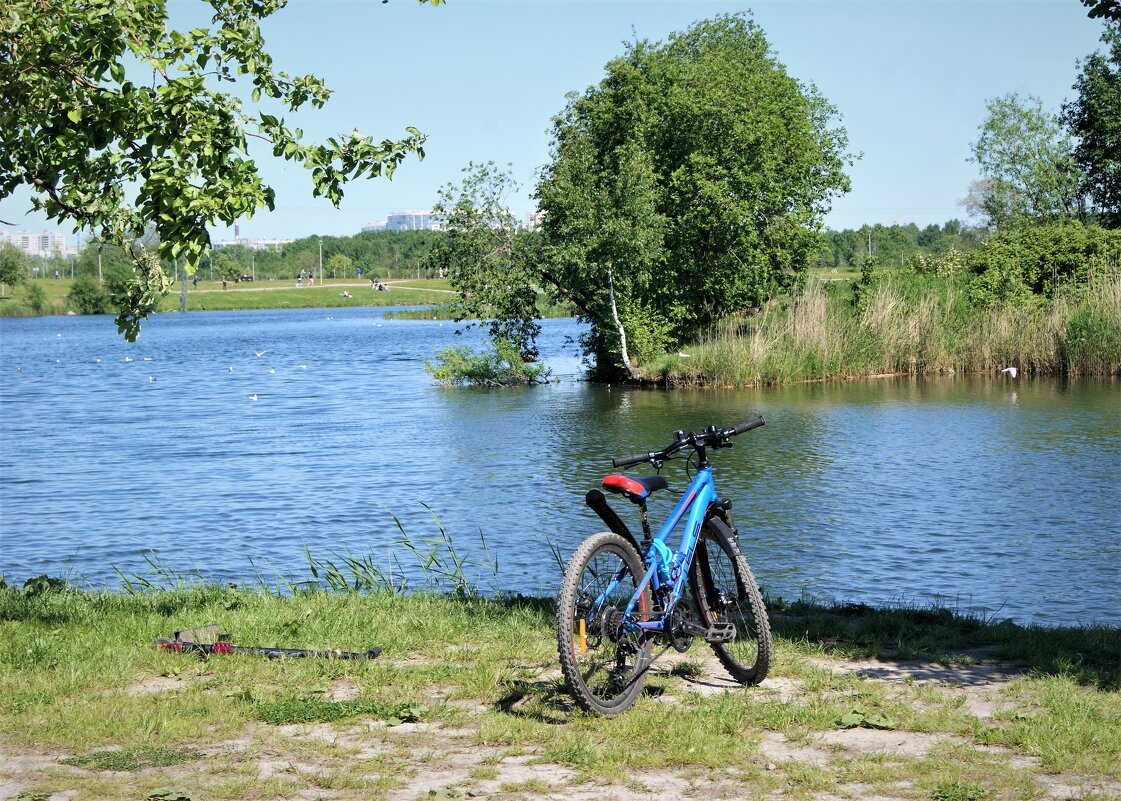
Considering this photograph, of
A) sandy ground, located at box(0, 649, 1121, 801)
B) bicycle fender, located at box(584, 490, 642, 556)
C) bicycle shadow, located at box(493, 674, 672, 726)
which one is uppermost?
bicycle fender, located at box(584, 490, 642, 556)

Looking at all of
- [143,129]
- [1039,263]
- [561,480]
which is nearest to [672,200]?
[1039,263]

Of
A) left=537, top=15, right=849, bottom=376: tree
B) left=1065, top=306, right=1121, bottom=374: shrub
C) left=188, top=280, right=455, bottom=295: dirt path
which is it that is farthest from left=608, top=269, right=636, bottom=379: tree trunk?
left=188, top=280, right=455, bottom=295: dirt path

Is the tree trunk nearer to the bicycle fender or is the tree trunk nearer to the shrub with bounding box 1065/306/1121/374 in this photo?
the shrub with bounding box 1065/306/1121/374

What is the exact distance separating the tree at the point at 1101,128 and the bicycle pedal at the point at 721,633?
5771 centimetres

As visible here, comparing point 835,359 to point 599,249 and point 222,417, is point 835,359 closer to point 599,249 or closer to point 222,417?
point 599,249

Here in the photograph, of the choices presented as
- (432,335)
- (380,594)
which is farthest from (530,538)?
(432,335)

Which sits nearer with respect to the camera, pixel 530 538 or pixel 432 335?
pixel 530 538

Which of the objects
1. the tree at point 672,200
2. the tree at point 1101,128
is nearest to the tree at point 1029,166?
the tree at point 1101,128

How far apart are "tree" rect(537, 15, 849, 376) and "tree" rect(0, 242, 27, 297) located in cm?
12592

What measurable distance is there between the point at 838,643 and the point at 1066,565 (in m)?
6.62

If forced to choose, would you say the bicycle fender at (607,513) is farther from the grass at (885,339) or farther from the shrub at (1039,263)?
the shrub at (1039,263)

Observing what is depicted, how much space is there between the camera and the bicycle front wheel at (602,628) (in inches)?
233

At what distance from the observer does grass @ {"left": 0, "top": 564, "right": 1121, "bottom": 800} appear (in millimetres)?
5117

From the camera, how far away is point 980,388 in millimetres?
33875
